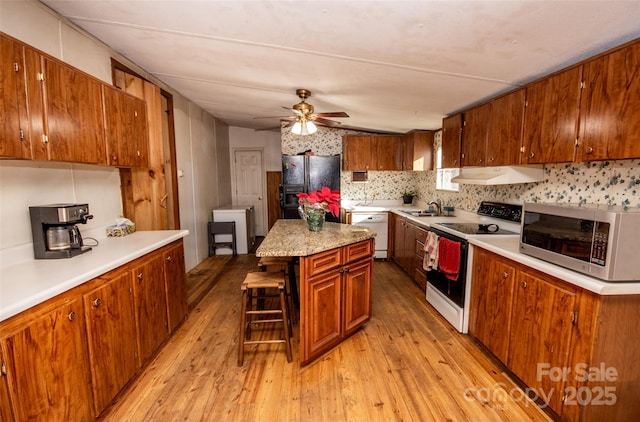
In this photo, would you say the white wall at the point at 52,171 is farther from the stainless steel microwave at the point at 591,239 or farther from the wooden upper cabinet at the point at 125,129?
the stainless steel microwave at the point at 591,239

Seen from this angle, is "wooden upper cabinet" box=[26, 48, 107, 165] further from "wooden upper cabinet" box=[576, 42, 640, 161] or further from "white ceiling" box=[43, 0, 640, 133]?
"wooden upper cabinet" box=[576, 42, 640, 161]

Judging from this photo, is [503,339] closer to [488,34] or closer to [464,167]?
[464,167]

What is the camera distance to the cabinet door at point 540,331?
1547 millimetres

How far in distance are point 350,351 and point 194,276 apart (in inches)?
105

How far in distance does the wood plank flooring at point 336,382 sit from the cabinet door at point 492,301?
6.9 inches

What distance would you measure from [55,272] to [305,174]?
371 cm

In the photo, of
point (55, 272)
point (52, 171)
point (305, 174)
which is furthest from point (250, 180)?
point (55, 272)

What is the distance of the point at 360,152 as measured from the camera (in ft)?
16.2

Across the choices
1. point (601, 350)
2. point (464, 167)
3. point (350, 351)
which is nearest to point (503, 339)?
point (601, 350)

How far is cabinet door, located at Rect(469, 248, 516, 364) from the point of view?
6.50ft

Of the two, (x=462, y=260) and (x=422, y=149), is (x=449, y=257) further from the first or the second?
(x=422, y=149)

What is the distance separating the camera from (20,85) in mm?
1423

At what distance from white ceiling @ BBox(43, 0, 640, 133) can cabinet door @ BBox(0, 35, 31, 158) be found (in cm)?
64

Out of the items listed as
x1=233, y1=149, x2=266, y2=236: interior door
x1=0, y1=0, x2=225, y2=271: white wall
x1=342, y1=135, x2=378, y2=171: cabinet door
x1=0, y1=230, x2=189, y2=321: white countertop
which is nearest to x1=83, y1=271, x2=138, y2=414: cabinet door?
x1=0, y1=230, x2=189, y2=321: white countertop
